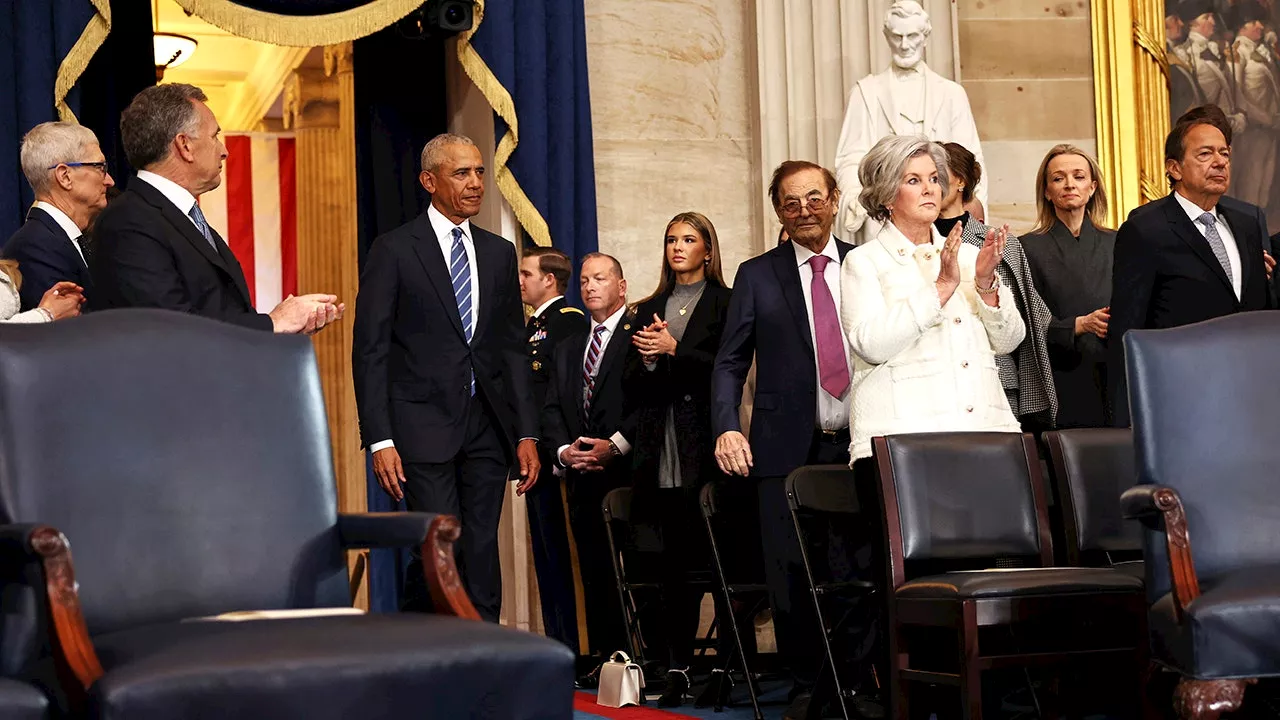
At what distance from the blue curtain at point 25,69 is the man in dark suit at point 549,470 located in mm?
2026

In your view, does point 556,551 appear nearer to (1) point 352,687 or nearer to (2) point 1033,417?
(2) point 1033,417

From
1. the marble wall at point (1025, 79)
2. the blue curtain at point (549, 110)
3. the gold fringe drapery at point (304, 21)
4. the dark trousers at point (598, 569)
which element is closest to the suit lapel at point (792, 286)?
the dark trousers at point (598, 569)

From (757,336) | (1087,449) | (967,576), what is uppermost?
(757,336)

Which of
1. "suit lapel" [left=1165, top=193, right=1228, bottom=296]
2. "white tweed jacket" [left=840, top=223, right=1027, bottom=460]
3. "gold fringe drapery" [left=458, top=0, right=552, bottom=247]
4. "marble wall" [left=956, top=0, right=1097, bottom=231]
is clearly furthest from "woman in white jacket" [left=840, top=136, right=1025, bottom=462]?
"marble wall" [left=956, top=0, right=1097, bottom=231]

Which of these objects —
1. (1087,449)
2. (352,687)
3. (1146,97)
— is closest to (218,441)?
(352,687)

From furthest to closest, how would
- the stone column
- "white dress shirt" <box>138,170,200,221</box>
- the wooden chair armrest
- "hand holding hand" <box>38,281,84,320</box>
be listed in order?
the stone column → "hand holding hand" <box>38,281,84,320</box> → "white dress shirt" <box>138,170,200,221</box> → the wooden chair armrest

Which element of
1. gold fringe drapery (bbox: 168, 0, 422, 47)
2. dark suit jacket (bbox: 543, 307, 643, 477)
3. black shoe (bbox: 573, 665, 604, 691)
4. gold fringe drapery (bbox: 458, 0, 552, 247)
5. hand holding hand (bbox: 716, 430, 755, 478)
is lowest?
black shoe (bbox: 573, 665, 604, 691)

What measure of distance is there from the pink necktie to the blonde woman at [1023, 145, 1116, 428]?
0.91 meters

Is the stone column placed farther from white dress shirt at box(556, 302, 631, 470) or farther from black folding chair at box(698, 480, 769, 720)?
black folding chair at box(698, 480, 769, 720)

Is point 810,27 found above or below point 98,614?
above

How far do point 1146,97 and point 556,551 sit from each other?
3621mm

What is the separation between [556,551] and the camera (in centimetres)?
666

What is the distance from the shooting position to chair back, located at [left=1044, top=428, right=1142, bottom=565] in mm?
4238

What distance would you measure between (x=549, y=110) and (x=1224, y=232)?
10.4ft
